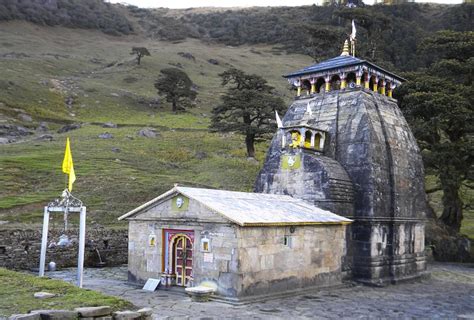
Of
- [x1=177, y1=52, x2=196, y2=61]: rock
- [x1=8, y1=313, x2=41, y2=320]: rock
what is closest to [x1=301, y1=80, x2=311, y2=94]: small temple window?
[x1=8, y1=313, x2=41, y2=320]: rock

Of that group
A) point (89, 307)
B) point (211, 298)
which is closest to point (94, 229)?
point (211, 298)

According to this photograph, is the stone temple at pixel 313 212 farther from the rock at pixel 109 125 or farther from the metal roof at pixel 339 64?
the rock at pixel 109 125

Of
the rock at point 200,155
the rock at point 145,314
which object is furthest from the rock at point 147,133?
the rock at point 145,314

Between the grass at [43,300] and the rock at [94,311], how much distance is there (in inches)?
16.3

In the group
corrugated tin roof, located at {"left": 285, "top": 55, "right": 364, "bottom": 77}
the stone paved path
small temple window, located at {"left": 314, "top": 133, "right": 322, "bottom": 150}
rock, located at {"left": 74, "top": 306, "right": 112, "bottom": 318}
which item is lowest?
the stone paved path

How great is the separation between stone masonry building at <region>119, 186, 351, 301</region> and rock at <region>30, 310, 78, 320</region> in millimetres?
6429

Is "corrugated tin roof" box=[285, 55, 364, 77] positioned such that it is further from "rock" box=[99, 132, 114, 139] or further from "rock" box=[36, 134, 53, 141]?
"rock" box=[36, 134, 53, 141]

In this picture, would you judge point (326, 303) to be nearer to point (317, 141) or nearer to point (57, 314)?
point (317, 141)

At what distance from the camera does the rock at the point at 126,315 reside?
905 centimetres

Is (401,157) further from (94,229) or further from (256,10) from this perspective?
(256,10)

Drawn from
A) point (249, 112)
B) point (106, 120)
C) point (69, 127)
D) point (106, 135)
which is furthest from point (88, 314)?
point (106, 120)

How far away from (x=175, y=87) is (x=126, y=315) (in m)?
55.2

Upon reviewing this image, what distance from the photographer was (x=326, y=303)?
588 inches

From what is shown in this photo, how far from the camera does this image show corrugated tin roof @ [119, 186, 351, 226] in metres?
15.1
